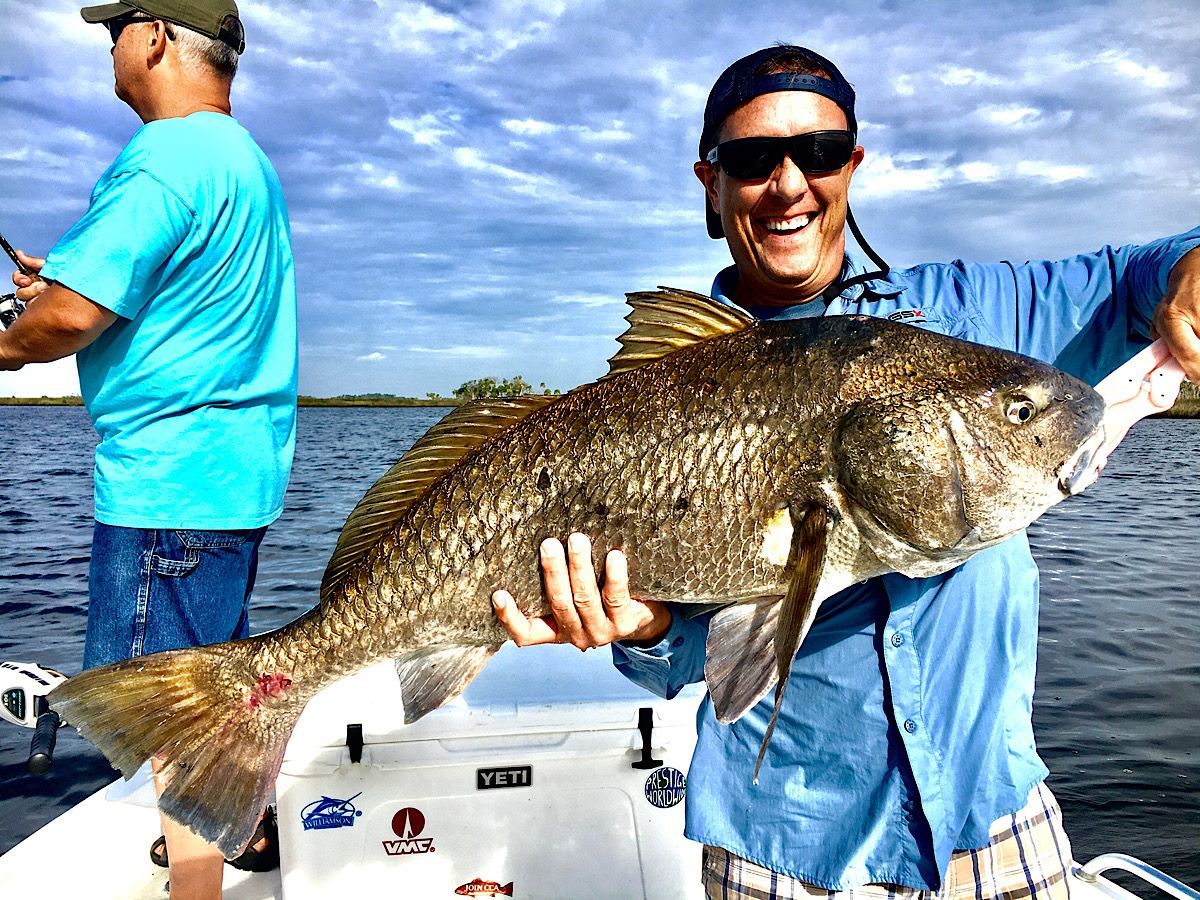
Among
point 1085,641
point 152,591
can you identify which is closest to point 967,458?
point 152,591

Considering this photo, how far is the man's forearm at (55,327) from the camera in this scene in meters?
3.22

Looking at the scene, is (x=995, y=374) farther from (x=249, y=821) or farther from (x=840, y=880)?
→ (x=249, y=821)

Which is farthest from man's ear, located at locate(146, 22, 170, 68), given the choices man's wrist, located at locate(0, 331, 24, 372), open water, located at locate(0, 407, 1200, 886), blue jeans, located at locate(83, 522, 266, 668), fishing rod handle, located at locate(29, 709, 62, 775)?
open water, located at locate(0, 407, 1200, 886)

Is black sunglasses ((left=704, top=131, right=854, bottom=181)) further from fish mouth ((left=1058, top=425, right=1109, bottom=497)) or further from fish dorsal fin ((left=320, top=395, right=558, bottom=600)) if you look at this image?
fish mouth ((left=1058, top=425, right=1109, bottom=497))

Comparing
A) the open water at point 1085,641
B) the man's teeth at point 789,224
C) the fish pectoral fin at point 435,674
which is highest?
the man's teeth at point 789,224

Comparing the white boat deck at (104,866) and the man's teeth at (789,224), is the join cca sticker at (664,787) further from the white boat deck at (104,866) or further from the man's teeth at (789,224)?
the man's teeth at (789,224)

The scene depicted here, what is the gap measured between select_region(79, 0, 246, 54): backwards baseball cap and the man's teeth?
2865mm

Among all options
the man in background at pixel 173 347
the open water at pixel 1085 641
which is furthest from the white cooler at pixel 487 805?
the open water at pixel 1085 641

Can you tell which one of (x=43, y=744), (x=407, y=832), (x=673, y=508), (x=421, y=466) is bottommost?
(x=407, y=832)

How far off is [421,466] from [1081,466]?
170cm

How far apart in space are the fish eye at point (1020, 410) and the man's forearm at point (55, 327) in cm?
314

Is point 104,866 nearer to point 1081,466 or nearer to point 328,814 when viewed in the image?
point 328,814

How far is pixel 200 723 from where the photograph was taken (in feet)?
7.98

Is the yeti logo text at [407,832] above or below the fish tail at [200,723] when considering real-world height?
below
